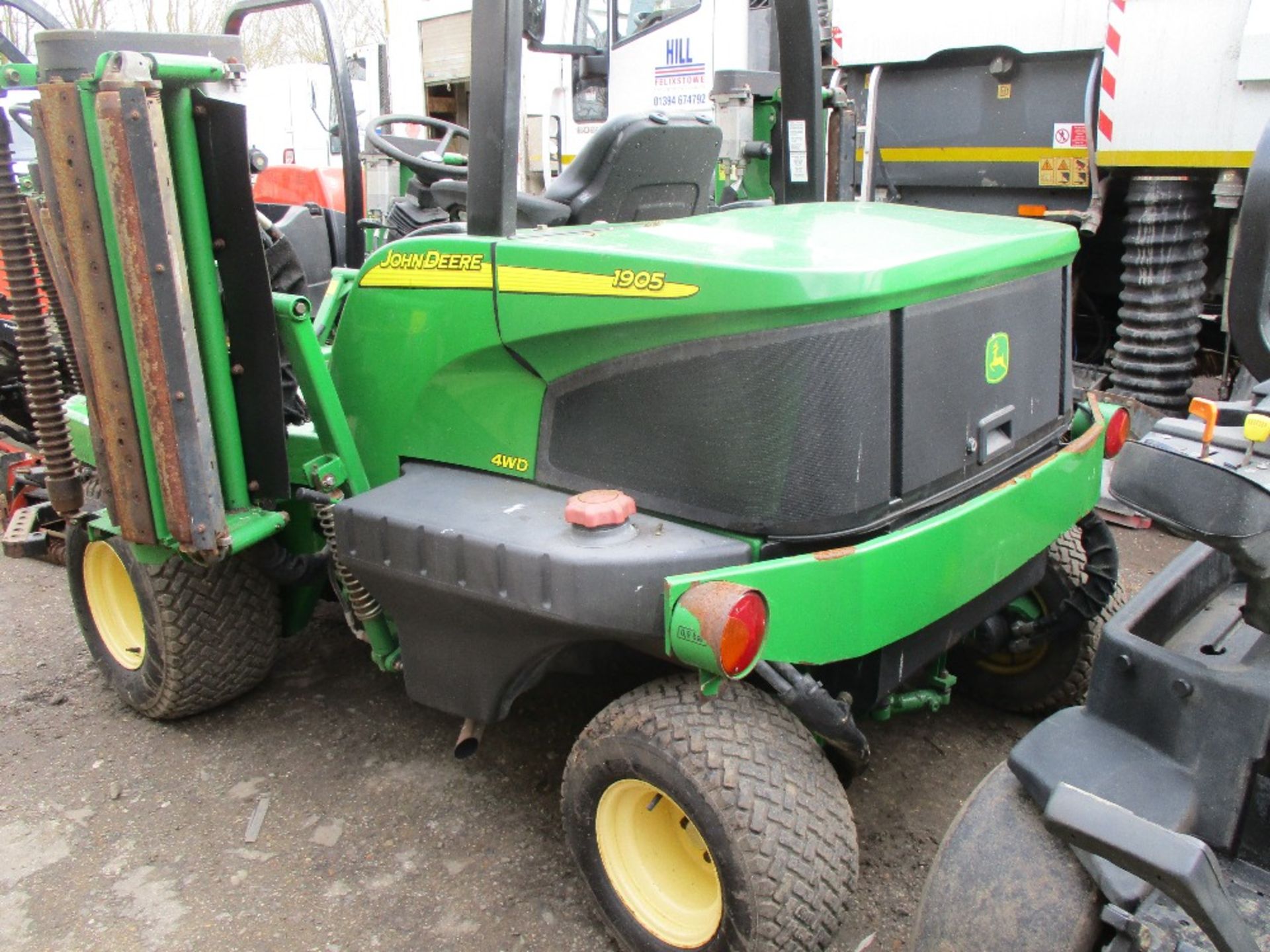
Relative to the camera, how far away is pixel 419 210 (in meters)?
3.81

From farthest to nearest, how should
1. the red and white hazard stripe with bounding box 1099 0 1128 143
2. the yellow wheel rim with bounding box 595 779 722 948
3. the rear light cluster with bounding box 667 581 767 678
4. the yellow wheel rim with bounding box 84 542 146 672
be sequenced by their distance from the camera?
the red and white hazard stripe with bounding box 1099 0 1128 143, the yellow wheel rim with bounding box 84 542 146 672, the yellow wheel rim with bounding box 595 779 722 948, the rear light cluster with bounding box 667 581 767 678

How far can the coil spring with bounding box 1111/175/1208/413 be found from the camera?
16.9 ft

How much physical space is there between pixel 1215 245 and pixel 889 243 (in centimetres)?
389

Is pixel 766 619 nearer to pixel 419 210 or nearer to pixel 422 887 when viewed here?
pixel 422 887

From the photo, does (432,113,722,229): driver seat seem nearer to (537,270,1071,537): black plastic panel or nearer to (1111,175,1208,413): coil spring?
(537,270,1071,537): black plastic panel

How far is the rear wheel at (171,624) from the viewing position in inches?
117

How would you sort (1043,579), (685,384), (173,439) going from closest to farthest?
(685,384), (173,439), (1043,579)

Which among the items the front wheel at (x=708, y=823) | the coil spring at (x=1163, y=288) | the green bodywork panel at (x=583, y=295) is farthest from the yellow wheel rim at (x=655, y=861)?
the coil spring at (x=1163, y=288)

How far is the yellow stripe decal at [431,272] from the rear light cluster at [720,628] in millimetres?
839

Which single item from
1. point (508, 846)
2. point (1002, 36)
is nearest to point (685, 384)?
point (508, 846)

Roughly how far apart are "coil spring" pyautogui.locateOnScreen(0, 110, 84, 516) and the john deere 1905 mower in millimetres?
11

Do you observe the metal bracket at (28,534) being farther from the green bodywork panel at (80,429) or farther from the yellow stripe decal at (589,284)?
the yellow stripe decal at (589,284)

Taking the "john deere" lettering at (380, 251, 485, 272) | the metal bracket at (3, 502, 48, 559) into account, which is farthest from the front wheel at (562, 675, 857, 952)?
the metal bracket at (3, 502, 48, 559)

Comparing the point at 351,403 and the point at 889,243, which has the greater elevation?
the point at 889,243
